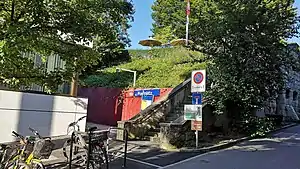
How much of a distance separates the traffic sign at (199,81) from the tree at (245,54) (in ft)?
8.08

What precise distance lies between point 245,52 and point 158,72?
227 inches

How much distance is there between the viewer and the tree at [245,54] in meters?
13.0

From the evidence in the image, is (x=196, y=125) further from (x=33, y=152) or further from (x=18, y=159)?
(x=18, y=159)

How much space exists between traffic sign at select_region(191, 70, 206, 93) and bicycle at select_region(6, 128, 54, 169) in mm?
5606

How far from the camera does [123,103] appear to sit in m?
17.4

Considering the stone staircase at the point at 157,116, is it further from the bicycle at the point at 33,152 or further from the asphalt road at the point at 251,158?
the bicycle at the point at 33,152

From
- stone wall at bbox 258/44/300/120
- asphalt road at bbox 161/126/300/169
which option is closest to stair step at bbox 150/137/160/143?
asphalt road at bbox 161/126/300/169

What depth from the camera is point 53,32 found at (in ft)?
22.0

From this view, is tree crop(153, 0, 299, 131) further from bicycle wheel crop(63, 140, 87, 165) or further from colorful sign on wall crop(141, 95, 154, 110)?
bicycle wheel crop(63, 140, 87, 165)

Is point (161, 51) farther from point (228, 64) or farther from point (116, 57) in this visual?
point (228, 64)

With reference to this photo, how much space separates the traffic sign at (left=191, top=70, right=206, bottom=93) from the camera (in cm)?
1041

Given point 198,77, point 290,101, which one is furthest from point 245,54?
point 290,101

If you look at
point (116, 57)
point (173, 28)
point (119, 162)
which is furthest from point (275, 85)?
point (173, 28)

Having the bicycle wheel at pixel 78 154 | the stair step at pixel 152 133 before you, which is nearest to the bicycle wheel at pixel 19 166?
the bicycle wheel at pixel 78 154
